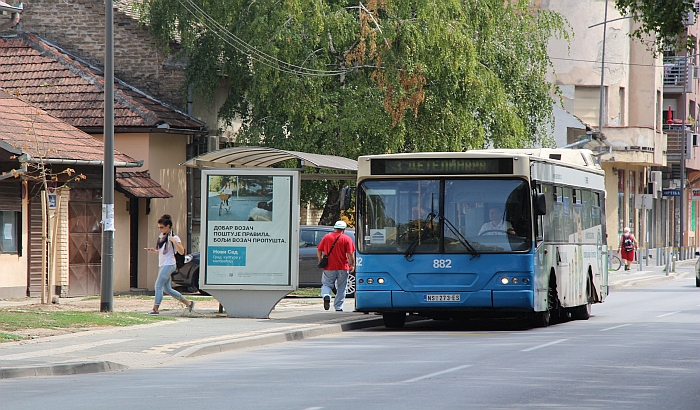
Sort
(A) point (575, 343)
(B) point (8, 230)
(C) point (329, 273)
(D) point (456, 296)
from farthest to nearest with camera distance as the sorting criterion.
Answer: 1. (B) point (8, 230)
2. (C) point (329, 273)
3. (D) point (456, 296)
4. (A) point (575, 343)

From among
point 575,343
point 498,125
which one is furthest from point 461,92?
point 575,343

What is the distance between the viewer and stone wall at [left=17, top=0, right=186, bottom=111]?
32.7 m

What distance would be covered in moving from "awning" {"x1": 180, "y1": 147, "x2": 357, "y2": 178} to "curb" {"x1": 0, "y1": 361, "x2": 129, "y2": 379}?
27.5ft

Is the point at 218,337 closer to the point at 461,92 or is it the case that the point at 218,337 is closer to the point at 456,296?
the point at 456,296

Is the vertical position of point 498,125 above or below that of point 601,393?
above

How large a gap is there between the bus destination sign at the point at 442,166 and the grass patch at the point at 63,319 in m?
4.75

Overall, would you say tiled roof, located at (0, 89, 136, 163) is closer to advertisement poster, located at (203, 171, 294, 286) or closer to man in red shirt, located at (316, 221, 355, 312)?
advertisement poster, located at (203, 171, 294, 286)

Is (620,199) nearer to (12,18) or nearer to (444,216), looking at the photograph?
(444,216)

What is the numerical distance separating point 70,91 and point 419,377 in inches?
796

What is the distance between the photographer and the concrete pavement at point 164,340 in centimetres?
1393

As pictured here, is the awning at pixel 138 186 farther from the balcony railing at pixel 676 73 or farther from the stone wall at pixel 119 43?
the balcony railing at pixel 676 73

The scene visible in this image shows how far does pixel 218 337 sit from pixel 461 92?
14872 mm

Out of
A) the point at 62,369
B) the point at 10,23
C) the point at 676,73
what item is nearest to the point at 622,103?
the point at 676,73

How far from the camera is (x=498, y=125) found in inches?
1280
